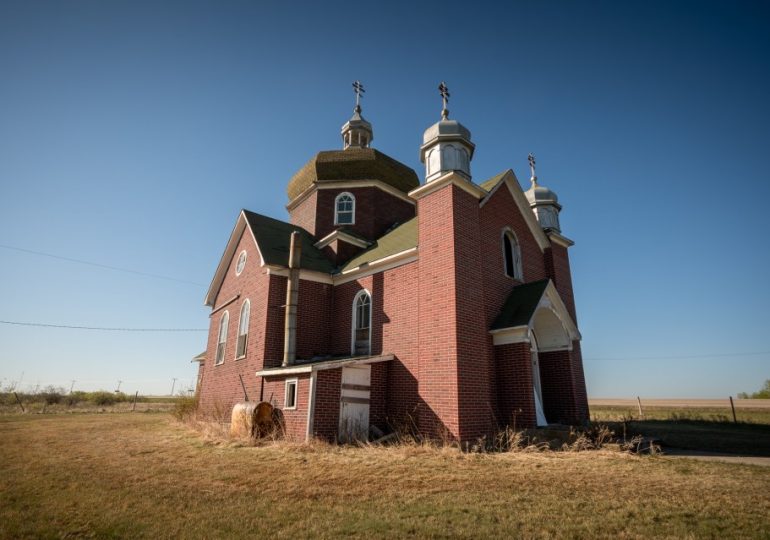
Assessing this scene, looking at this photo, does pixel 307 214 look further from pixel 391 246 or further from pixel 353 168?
Answer: pixel 391 246

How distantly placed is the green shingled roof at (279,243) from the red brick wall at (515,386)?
774cm

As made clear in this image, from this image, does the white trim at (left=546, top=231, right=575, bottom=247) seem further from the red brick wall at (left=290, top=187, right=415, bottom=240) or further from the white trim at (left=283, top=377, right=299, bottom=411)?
the white trim at (left=283, top=377, right=299, bottom=411)

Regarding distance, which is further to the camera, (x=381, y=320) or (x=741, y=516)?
(x=381, y=320)

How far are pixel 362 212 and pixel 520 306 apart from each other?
396 inches

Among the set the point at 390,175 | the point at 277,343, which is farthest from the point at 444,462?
the point at 390,175

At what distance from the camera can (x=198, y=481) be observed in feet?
22.9

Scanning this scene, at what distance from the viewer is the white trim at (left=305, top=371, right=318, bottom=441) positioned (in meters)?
10.9

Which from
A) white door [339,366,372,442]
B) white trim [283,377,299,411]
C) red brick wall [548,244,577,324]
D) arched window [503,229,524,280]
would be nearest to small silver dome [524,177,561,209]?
red brick wall [548,244,577,324]

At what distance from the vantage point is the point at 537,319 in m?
14.1

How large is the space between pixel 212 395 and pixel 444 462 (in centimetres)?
1365

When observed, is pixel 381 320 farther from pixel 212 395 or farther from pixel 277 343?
pixel 212 395

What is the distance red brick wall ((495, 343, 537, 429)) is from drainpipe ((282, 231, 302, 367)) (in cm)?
690

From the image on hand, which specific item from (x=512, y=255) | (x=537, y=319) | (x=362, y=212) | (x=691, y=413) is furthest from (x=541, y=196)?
(x=691, y=413)

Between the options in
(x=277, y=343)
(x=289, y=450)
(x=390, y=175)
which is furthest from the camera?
(x=390, y=175)
